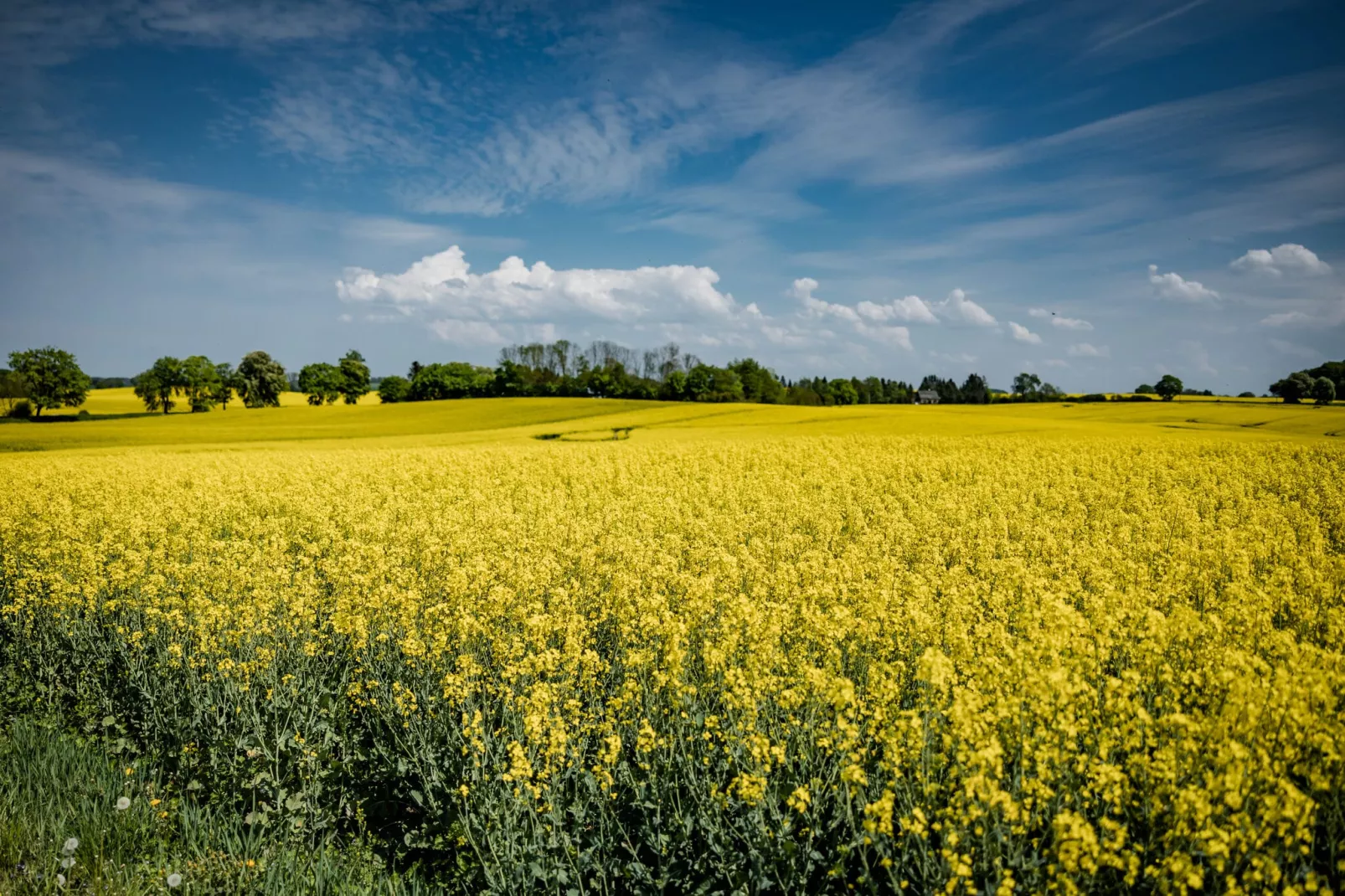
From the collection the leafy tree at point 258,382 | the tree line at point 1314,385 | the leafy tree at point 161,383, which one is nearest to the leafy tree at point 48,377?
the leafy tree at point 161,383

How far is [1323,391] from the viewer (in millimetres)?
59219

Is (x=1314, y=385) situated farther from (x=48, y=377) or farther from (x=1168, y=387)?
(x=48, y=377)

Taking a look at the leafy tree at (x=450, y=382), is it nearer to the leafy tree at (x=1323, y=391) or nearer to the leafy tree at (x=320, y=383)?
the leafy tree at (x=320, y=383)

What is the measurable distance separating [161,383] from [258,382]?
55.9 feet

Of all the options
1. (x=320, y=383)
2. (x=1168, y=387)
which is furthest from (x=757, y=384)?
(x=320, y=383)

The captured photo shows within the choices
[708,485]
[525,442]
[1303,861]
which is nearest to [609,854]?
[1303,861]

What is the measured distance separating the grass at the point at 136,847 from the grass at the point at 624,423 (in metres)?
32.9

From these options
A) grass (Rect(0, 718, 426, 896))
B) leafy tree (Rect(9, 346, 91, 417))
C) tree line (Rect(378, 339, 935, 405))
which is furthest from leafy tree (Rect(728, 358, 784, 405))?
grass (Rect(0, 718, 426, 896))

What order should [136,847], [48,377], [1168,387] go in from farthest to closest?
[1168,387]
[48,377]
[136,847]

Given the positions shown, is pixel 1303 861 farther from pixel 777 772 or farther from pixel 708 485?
pixel 708 485

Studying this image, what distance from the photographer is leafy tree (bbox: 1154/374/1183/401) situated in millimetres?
78438

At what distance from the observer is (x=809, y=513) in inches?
569

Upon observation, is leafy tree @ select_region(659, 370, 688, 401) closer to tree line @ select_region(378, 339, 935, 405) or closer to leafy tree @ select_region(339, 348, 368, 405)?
tree line @ select_region(378, 339, 935, 405)

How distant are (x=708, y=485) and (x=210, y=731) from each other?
550 inches
